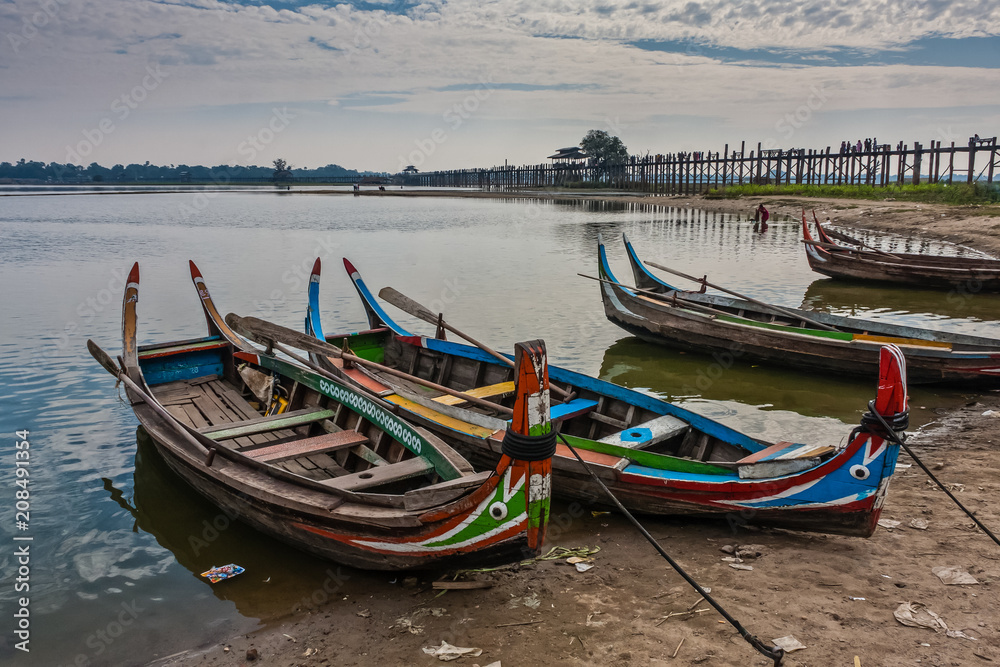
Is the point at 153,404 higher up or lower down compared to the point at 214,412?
higher up

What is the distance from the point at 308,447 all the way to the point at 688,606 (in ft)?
11.2

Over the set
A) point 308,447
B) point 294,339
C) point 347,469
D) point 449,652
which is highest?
point 294,339

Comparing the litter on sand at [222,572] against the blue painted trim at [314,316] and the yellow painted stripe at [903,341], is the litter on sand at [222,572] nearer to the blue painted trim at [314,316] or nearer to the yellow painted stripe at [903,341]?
the blue painted trim at [314,316]

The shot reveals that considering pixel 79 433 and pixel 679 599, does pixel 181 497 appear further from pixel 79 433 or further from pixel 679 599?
pixel 679 599

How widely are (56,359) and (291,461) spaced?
25.6ft

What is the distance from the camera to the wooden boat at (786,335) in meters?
8.83

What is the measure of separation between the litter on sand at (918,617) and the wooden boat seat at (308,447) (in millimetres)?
4269

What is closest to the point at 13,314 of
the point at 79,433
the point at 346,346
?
the point at 79,433

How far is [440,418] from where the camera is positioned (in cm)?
654

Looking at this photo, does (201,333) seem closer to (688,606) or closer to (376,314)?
(376,314)

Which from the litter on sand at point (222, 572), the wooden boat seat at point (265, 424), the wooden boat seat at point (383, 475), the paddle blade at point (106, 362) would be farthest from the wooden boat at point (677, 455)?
the paddle blade at point (106, 362)

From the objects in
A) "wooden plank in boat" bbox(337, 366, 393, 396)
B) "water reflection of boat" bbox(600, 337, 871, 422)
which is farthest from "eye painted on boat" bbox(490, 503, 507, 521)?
"water reflection of boat" bbox(600, 337, 871, 422)

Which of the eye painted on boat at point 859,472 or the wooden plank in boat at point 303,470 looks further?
the wooden plank in boat at point 303,470

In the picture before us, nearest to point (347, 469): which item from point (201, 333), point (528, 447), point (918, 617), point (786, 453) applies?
point (528, 447)
